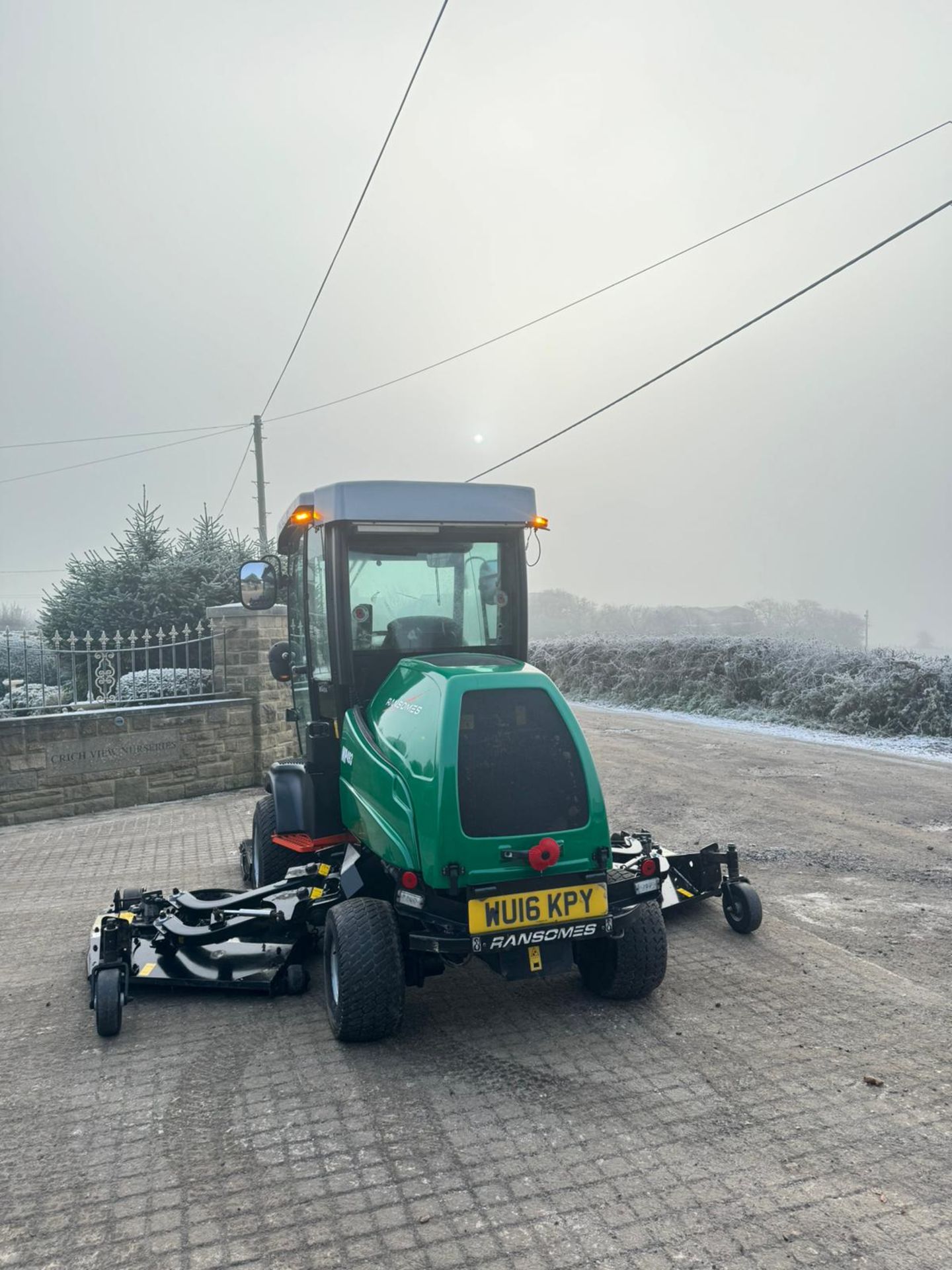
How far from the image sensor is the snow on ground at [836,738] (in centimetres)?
1353

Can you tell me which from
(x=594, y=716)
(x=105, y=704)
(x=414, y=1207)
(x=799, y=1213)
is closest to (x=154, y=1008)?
(x=414, y=1207)

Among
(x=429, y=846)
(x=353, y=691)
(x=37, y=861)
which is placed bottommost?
(x=37, y=861)

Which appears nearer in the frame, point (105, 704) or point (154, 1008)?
point (154, 1008)

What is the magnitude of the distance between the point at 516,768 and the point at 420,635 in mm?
1338

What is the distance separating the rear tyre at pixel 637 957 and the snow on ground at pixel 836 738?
964 centimetres

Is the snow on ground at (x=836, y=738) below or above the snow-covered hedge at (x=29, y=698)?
below

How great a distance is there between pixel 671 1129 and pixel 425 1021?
4.82 ft

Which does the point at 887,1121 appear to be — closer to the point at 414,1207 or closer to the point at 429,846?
the point at 414,1207

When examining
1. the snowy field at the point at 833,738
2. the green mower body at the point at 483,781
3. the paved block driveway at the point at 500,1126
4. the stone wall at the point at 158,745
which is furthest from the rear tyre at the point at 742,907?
the snowy field at the point at 833,738

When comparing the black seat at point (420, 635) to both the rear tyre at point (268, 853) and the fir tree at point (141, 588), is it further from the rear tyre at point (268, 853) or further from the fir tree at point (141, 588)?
the fir tree at point (141, 588)

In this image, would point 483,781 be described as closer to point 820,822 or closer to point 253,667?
point 820,822

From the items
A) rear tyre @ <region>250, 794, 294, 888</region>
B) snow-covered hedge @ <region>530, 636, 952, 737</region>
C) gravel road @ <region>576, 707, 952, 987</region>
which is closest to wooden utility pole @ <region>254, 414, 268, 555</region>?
snow-covered hedge @ <region>530, 636, 952, 737</region>

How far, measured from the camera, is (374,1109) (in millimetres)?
3838

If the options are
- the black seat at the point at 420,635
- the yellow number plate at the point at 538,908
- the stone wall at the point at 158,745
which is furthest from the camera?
the stone wall at the point at 158,745
